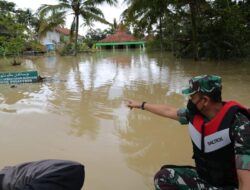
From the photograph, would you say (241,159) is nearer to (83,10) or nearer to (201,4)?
(201,4)

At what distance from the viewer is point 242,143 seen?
208cm

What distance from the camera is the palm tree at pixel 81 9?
22516 millimetres

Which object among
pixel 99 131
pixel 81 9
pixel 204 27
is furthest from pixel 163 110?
pixel 81 9

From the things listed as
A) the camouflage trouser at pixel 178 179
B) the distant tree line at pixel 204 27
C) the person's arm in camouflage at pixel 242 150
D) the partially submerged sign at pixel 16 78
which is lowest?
the camouflage trouser at pixel 178 179

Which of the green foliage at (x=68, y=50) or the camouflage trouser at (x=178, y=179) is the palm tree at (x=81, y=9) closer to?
the green foliage at (x=68, y=50)

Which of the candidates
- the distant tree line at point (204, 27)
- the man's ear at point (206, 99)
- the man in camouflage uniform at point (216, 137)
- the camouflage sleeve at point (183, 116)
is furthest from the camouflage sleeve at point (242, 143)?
the distant tree line at point (204, 27)

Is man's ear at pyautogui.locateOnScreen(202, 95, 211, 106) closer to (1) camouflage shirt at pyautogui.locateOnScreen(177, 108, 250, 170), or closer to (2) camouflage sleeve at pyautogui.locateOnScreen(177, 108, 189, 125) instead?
(1) camouflage shirt at pyautogui.locateOnScreen(177, 108, 250, 170)

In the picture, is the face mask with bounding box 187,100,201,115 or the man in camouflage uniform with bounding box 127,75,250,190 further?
the face mask with bounding box 187,100,201,115

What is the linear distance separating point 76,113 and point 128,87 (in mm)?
3148

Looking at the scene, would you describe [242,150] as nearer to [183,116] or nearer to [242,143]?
[242,143]

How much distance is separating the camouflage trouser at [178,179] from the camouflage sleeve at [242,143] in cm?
54

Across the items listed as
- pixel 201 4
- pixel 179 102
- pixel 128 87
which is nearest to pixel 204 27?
pixel 201 4

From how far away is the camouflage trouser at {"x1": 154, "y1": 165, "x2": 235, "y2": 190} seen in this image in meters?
2.60

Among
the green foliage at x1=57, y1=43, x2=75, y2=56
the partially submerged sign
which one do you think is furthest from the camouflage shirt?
the green foliage at x1=57, y1=43, x2=75, y2=56
